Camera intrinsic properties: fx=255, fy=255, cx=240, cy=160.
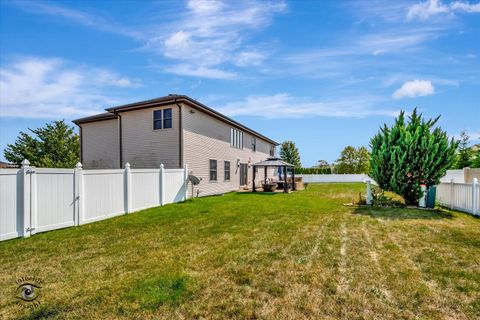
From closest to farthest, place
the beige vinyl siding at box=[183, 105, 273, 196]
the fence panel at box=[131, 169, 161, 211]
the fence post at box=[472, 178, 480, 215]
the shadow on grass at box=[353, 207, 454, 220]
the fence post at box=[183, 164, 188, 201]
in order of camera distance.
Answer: the shadow on grass at box=[353, 207, 454, 220], the fence post at box=[472, 178, 480, 215], the fence panel at box=[131, 169, 161, 211], the fence post at box=[183, 164, 188, 201], the beige vinyl siding at box=[183, 105, 273, 196]

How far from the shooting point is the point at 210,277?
145 inches

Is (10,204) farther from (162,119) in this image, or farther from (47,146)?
(47,146)

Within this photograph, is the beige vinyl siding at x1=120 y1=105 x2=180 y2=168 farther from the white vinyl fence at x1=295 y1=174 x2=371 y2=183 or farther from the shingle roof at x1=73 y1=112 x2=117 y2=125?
the white vinyl fence at x1=295 y1=174 x2=371 y2=183

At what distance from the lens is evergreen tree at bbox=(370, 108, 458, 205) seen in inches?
382

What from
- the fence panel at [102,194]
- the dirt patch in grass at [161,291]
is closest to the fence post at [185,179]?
the fence panel at [102,194]

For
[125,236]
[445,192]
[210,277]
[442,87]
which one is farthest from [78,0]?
[445,192]

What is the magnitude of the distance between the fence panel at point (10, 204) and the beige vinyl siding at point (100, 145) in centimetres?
1021

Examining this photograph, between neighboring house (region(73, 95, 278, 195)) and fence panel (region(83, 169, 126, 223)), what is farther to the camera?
neighboring house (region(73, 95, 278, 195))

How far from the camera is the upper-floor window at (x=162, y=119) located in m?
13.6

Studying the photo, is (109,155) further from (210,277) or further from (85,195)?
(210,277)

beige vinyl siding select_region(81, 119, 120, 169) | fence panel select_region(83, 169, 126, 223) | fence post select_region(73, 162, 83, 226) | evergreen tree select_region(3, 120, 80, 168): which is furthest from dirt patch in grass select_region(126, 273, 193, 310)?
evergreen tree select_region(3, 120, 80, 168)

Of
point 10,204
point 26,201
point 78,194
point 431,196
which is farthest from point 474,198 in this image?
point 10,204

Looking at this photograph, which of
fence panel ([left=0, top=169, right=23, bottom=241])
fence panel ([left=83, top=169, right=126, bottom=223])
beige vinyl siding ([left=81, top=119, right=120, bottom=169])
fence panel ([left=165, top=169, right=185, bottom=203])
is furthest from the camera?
beige vinyl siding ([left=81, top=119, right=120, bottom=169])

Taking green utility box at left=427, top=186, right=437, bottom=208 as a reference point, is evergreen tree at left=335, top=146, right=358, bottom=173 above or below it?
above
